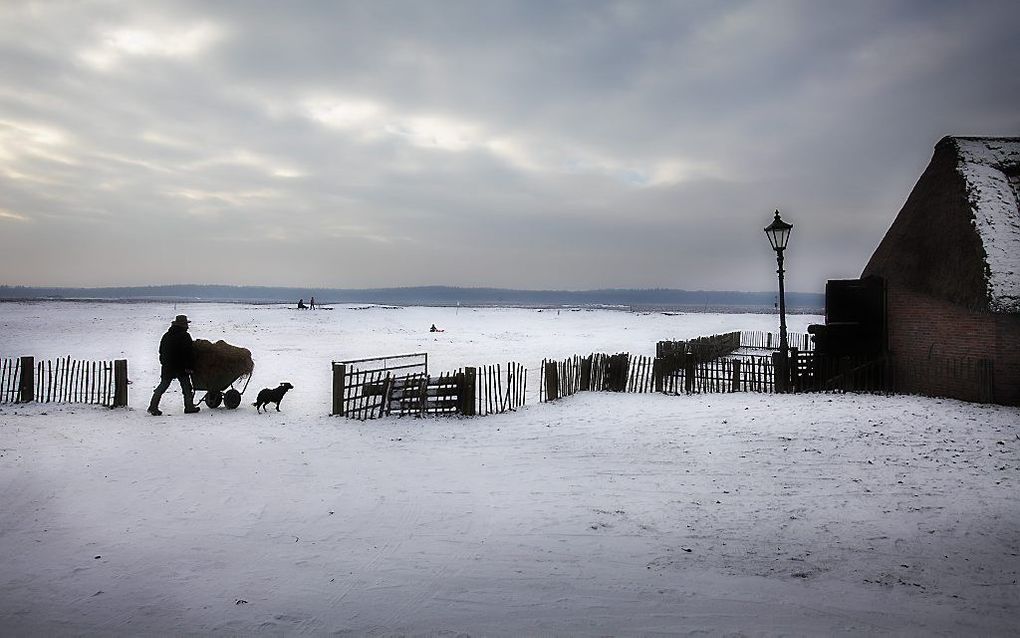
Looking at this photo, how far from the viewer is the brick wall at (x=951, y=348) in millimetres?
12852

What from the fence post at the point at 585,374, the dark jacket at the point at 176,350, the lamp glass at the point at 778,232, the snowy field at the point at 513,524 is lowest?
the snowy field at the point at 513,524

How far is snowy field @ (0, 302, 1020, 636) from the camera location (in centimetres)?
453

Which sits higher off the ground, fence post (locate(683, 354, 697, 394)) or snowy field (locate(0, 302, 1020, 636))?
fence post (locate(683, 354, 697, 394))

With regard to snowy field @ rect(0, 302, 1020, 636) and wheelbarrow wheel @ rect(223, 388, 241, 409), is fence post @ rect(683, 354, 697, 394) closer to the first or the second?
snowy field @ rect(0, 302, 1020, 636)

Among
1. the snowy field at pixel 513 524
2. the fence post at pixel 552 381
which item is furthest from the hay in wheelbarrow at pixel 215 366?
the fence post at pixel 552 381

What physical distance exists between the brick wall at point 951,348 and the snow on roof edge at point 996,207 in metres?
0.71

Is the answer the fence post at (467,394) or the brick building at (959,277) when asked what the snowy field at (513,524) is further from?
the brick building at (959,277)

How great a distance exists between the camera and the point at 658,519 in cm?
660

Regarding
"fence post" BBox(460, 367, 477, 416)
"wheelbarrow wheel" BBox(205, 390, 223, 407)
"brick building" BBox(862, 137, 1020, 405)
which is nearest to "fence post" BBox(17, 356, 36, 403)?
"wheelbarrow wheel" BBox(205, 390, 223, 407)

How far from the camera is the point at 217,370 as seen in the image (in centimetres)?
1273

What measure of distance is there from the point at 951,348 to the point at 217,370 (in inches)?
718

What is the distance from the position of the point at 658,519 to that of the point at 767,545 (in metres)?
1.22

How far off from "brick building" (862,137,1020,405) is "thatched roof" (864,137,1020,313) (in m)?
0.03

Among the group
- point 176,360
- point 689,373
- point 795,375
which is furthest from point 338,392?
point 795,375
